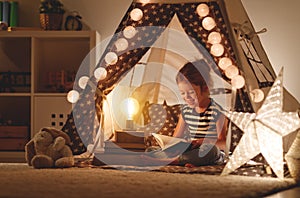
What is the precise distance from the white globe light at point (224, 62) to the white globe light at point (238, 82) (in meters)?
0.09

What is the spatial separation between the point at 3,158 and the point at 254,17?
2.01m

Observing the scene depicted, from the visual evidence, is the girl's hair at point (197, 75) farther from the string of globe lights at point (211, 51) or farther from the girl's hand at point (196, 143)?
the girl's hand at point (196, 143)

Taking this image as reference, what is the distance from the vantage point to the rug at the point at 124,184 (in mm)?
2162

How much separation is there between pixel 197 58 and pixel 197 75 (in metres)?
0.22

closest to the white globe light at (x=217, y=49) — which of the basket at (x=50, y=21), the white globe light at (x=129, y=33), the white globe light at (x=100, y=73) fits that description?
the white globe light at (x=129, y=33)

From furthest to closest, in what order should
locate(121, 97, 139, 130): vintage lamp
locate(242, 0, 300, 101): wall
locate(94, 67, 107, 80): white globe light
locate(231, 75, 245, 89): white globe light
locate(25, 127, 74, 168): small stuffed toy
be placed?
locate(242, 0, 300, 101): wall < locate(121, 97, 139, 130): vintage lamp < locate(94, 67, 107, 80): white globe light < locate(231, 75, 245, 89): white globe light < locate(25, 127, 74, 168): small stuffed toy

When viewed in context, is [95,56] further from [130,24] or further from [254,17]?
[254,17]

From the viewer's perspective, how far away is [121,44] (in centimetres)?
329

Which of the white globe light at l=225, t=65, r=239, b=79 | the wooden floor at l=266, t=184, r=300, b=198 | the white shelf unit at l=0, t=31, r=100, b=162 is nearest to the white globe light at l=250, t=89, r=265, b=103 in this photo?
the white globe light at l=225, t=65, r=239, b=79

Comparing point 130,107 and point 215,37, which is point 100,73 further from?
point 215,37

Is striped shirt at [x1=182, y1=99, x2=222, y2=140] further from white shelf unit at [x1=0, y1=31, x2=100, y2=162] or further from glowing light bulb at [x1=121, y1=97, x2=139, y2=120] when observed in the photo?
white shelf unit at [x1=0, y1=31, x2=100, y2=162]

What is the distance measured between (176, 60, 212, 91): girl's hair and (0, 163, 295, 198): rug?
72 cm

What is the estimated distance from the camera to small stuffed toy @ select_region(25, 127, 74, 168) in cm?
296

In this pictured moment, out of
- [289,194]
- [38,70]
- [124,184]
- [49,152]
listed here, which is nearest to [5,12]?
[38,70]
